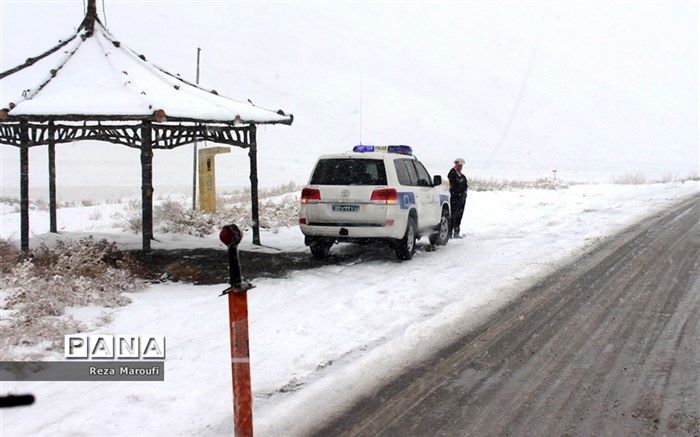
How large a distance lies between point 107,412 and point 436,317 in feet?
13.4

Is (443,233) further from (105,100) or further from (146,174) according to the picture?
(105,100)

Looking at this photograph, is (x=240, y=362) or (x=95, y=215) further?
(x=95, y=215)

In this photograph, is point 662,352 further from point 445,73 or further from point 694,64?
point 694,64

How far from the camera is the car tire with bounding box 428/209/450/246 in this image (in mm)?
14578

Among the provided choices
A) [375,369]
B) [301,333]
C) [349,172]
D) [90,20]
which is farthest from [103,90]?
[375,369]

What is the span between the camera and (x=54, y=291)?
8445mm

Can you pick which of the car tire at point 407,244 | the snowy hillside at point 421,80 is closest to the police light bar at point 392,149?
the car tire at point 407,244

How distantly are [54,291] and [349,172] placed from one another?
17.8 ft

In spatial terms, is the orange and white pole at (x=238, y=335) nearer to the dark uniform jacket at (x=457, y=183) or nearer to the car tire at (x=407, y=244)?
the car tire at (x=407, y=244)

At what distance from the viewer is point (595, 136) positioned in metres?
74.8

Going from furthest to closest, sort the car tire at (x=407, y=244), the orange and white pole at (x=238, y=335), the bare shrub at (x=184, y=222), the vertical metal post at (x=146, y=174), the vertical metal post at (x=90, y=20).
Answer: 1. the bare shrub at (x=184, y=222)
2. the vertical metal post at (x=90, y=20)
3. the vertical metal post at (x=146, y=174)
4. the car tire at (x=407, y=244)
5. the orange and white pole at (x=238, y=335)

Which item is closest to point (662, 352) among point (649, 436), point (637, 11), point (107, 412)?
point (649, 436)

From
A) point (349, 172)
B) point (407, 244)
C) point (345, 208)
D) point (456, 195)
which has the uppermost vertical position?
point (349, 172)

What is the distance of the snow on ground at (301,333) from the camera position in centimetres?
522
